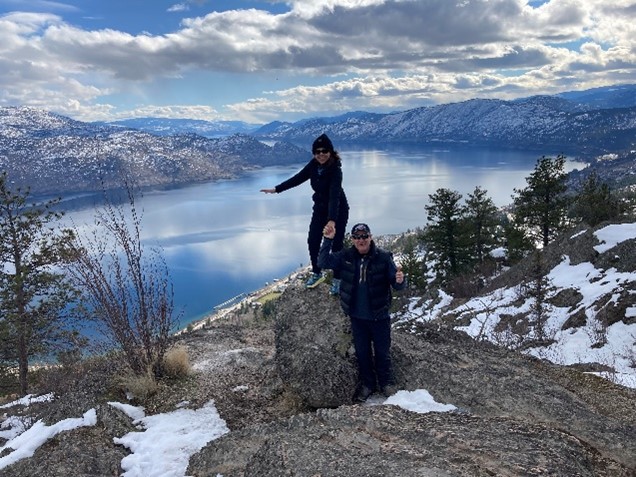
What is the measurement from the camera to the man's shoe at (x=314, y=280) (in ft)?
23.4

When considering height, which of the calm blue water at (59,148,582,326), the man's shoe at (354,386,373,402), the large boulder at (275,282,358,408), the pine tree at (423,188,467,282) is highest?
the large boulder at (275,282,358,408)

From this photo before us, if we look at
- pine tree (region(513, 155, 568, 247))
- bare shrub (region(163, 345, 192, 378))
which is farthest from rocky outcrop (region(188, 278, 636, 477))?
pine tree (region(513, 155, 568, 247))

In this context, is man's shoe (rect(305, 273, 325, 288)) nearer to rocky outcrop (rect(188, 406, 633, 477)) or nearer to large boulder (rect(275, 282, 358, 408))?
large boulder (rect(275, 282, 358, 408))

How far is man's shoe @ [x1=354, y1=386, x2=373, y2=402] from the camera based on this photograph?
18.9ft

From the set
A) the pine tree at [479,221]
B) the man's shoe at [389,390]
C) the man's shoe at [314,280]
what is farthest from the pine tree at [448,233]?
the man's shoe at [389,390]

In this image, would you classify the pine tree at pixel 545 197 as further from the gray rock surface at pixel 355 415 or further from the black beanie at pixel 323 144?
the black beanie at pixel 323 144

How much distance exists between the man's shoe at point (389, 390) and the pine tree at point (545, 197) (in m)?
33.4

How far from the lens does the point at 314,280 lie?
715 centimetres

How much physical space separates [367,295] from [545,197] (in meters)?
34.7

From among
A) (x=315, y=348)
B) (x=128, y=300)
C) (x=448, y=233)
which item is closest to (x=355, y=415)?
(x=315, y=348)

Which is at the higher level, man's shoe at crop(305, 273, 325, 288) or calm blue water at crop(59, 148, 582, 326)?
man's shoe at crop(305, 273, 325, 288)

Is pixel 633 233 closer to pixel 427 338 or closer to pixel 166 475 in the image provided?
pixel 427 338

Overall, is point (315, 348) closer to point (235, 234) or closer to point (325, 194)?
point (325, 194)

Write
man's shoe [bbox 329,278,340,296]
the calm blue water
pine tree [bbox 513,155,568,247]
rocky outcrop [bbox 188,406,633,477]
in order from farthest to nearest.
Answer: the calm blue water → pine tree [bbox 513,155,568,247] → man's shoe [bbox 329,278,340,296] → rocky outcrop [bbox 188,406,633,477]
